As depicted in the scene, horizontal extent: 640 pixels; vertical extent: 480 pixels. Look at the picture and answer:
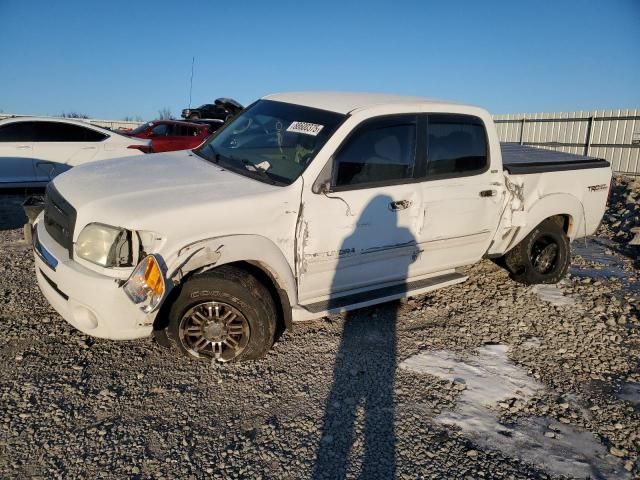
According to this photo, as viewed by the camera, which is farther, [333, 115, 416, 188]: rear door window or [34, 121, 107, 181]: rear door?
[34, 121, 107, 181]: rear door

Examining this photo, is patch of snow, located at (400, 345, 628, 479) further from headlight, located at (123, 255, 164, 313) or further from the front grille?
the front grille

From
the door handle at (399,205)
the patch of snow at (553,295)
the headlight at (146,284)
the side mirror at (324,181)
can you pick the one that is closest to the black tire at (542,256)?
the patch of snow at (553,295)

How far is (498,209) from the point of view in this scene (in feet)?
15.4

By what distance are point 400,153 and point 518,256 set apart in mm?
2139

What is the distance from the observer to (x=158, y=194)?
3.25 m

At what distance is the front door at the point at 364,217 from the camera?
3572 millimetres

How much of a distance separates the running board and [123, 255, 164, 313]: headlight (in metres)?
1.05

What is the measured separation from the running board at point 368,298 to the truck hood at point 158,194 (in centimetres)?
88

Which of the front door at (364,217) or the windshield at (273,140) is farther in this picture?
the windshield at (273,140)

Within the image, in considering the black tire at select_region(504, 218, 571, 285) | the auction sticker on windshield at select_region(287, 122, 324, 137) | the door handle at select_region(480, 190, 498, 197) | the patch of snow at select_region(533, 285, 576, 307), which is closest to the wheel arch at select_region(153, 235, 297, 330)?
the auction sticker on windshield at select_region(287, 122, 324, 137)

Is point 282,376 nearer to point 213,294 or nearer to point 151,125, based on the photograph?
point 213,294

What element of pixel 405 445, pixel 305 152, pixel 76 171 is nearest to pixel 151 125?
pixel 76 171

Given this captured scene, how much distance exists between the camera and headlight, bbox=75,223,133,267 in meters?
3.02

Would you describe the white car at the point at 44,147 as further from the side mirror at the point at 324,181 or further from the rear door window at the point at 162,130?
the side mirror at the point at 324,181
